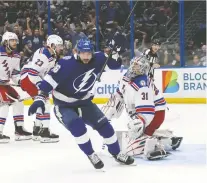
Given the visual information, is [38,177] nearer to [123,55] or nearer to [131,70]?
[131,70]

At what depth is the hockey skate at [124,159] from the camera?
4.23 m

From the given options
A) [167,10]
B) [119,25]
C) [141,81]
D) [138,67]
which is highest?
[167,10]

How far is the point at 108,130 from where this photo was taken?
4141 millimetres

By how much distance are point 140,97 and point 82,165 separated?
71cm

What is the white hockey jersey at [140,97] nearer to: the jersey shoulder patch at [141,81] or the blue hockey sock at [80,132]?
the jersey shoulder patch at [141,81]

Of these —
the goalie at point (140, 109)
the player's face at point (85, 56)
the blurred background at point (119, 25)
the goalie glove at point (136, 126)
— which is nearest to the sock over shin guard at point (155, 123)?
the goalie at point (140, 109)

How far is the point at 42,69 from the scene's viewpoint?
219 inches

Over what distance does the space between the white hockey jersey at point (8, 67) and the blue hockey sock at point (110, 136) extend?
203 cm

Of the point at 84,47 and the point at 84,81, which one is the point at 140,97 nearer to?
the point at 84,81

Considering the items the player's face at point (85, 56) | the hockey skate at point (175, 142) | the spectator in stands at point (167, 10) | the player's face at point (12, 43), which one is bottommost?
the hockey skate at point (175, 142)

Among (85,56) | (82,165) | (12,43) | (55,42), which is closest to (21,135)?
(12,43)

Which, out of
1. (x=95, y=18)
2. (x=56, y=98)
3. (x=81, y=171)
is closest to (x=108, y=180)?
(x=81, y=171)

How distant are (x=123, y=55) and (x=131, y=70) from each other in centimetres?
573

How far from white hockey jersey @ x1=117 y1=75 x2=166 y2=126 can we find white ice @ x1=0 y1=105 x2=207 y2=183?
39cm
